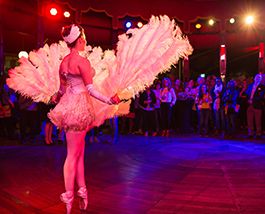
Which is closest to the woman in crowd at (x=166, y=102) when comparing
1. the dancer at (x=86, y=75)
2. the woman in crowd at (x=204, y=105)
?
the woman in crowd at (x=204, y=105)

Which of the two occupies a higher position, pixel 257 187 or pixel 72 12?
pixel 72 12

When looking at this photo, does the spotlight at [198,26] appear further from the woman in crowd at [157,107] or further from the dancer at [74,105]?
the dancer at [74,105]

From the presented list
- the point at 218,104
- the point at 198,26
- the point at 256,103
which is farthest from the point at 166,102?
the point at 198,26

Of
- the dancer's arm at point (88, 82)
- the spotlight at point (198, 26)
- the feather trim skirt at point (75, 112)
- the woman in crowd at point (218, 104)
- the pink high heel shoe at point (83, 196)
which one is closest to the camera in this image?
the dancer's arm at point (88, 82)

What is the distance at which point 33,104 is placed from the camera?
31.9 feet

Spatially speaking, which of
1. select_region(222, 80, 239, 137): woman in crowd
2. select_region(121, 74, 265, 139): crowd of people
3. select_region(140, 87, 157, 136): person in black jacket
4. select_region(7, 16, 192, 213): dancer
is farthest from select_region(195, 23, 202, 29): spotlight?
select_region(7, 16, 192, 213): dancer

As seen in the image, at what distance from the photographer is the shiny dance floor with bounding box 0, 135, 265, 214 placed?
163 inches

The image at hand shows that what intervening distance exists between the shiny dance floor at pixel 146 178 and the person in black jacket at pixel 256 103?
139 cm

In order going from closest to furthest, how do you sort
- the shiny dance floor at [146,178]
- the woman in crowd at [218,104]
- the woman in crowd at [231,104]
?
the shiny dance floor at [146,178] → the woman in crowd at [231,104] → the woman in crowd at [218,104]

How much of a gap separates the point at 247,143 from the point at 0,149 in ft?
19.8

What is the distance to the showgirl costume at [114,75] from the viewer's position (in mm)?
3584

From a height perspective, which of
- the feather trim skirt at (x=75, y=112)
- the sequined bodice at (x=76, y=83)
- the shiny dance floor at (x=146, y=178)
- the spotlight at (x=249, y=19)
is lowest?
the shiny dance floor at (x=146, y=178)

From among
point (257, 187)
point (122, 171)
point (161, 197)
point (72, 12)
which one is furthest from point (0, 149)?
point (72, 12)

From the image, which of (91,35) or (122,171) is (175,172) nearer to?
(122,171)
